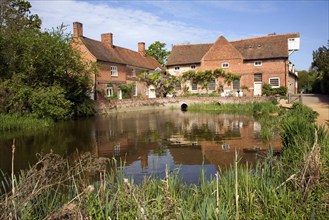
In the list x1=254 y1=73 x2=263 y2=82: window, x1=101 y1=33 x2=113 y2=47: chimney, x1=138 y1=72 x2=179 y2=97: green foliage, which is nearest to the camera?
x1=254 y1=73 x2=263 y2=82: window

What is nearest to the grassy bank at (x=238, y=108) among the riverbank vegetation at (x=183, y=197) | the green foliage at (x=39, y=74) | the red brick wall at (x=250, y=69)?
the red brick wall at (x=250, y=69)

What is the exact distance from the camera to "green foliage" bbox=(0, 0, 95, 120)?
20.0 metres

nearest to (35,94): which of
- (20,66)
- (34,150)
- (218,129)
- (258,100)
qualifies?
(20,66)

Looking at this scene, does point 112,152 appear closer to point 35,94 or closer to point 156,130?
point 156,130

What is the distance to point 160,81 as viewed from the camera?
130ft

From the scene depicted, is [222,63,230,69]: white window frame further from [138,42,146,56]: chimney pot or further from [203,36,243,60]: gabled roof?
[138,42,146,56]: chimney pot

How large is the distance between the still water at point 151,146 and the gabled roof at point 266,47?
22.8 m

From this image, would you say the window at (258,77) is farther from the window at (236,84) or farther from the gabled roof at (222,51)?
the gabled roof at (222,51)

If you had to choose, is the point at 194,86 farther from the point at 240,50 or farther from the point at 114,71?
the point at 114,71

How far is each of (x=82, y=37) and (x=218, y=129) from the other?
22228 millimetres

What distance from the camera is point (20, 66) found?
2173 centimetres

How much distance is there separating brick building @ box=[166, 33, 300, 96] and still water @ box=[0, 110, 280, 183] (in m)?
21.9

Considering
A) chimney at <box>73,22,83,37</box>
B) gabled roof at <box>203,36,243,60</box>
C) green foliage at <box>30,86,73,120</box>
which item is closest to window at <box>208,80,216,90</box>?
gabled roof at <box>203,36,243,60</box>

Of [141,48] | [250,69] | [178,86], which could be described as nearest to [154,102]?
[178,86]
